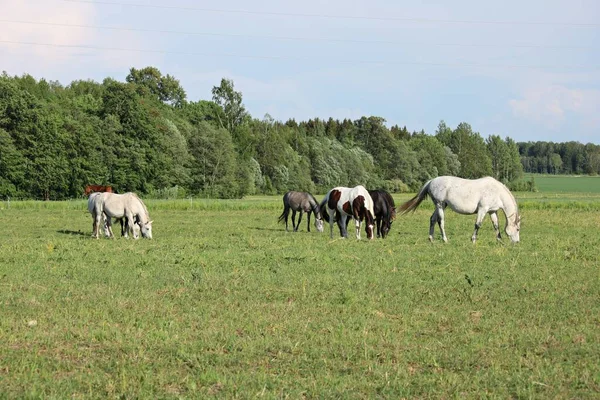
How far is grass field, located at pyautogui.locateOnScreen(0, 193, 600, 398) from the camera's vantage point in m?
6.84

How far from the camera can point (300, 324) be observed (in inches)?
356

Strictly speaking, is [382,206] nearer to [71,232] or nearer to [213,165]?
[71,232]

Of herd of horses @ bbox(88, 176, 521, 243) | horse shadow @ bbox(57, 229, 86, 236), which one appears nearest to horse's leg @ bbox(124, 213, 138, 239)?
herd of horses @ bbox(88, 176, 521, 243)

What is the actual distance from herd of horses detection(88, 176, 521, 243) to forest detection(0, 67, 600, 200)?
1525 inches

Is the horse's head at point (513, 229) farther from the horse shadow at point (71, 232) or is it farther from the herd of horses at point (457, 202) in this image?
the horse shadow at point (71, 232)

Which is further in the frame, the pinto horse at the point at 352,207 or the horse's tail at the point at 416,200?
the pinto horse at the point at 352,207

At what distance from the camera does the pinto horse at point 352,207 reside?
870 inches

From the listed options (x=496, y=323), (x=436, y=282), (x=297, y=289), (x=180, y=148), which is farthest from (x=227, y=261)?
(x=180, y=148)

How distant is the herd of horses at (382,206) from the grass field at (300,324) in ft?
12.6

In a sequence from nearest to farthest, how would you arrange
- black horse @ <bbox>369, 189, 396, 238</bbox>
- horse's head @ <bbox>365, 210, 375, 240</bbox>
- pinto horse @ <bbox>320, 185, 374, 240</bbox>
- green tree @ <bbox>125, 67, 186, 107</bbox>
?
horse's head @ <bbox>365, 210, 375, 240</bbox> < pinto horse @ <bbox>320, 185, 374, 240</bbox> < black horse @ <bbox>369, 189, 396, 238</bbox> < green tree @ <bbox>125, 67, 186, 107</bbox>

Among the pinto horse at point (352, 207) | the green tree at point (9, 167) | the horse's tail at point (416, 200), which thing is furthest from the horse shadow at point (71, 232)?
the green tree at point (9, 167)

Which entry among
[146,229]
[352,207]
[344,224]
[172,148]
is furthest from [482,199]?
[172,148]

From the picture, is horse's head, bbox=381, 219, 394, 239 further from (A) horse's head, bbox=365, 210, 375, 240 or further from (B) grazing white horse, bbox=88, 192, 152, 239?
(B) grazing white horse, bbox=88, 192, 152, 239

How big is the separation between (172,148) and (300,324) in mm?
64988
